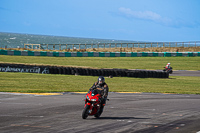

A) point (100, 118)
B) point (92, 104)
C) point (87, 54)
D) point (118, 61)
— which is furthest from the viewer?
point (87, 54)

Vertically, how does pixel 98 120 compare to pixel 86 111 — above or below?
below

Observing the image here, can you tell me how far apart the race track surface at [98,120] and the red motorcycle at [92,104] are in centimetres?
22

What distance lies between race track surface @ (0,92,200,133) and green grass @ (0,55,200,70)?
1080 inches

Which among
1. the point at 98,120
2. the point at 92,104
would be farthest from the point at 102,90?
the point at 98,120

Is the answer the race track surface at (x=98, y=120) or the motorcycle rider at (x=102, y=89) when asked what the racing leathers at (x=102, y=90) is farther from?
the race track surface at (x=98, y=120)

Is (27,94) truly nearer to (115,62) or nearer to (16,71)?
(16,71)

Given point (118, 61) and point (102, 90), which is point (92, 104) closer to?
point (102, 90)

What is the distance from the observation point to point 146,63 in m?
48.7

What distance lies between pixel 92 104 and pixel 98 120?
54 cm

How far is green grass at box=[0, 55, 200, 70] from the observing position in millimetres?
42969

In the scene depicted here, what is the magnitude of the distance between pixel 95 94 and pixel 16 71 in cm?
2000

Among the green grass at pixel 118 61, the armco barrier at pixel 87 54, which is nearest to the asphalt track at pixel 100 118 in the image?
the green grass at pixel 118 61

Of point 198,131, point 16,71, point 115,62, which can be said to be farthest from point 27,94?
point 115,62

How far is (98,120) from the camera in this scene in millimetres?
11000
